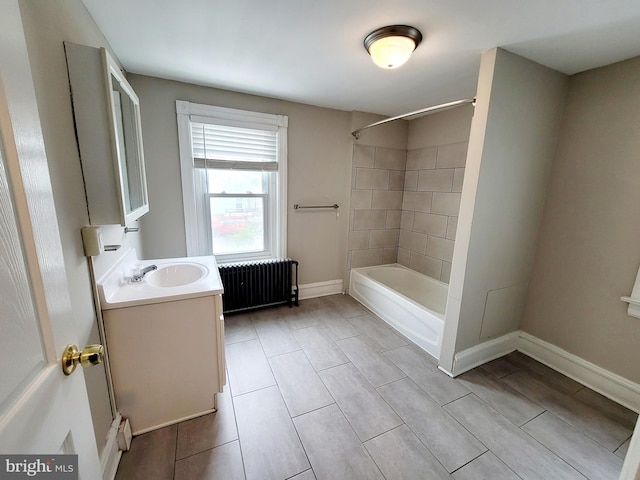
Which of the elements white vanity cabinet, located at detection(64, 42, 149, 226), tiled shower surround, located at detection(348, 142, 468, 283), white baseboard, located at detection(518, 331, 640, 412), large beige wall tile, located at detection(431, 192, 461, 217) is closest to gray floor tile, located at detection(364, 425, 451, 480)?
white baseboard, located at detection(518, 331, 640, 412)

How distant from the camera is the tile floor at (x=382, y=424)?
51.3 inches

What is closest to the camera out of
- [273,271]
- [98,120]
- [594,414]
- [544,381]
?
[98,120]

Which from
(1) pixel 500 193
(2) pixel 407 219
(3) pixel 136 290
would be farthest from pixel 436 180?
(3) pixel 136 290

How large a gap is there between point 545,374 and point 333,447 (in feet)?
5.75

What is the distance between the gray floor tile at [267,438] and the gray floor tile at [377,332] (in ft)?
3.31

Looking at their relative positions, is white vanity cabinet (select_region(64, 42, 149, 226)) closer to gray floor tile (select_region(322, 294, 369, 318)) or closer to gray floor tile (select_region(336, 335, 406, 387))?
gray floor tile (select_region(336, 335, 406, 387))

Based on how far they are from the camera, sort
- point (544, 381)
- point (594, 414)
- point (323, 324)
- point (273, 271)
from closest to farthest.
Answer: point (594, 414)
point (544, 381)
point (323, 324)
point (273, 271)

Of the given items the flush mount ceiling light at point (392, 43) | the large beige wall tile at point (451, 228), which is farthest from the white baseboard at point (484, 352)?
the flush mount ceiling light at point (392, 43)

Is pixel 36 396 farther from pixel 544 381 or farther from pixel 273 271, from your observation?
pixel 544 381

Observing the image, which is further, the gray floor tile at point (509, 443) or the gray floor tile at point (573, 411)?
the gray floor tile at point (573, 411)

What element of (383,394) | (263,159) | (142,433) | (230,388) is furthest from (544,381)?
(263,159)

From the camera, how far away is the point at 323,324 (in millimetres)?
2607

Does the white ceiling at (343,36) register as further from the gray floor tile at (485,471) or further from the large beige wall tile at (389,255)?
the gray floor tile at (485,471)

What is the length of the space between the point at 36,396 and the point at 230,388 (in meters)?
1.47
